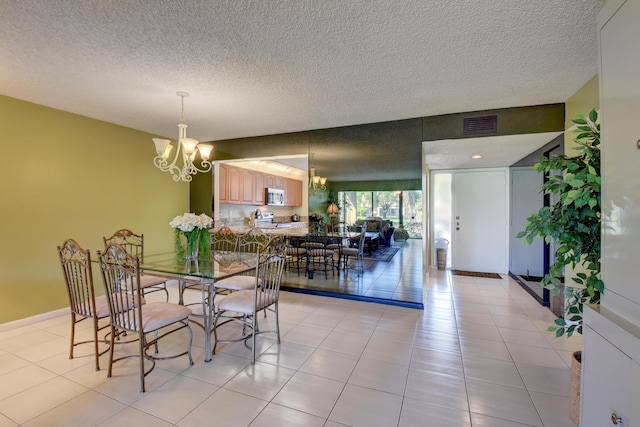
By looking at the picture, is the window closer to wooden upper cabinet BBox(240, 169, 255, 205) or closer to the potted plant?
the potted plant

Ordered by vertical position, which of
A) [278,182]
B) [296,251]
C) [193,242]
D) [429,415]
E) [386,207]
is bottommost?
[429,415]

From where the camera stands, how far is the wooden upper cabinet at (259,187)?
6.34 meters

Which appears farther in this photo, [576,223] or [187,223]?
[187,223]

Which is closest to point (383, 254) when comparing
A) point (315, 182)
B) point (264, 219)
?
point (264, 219)

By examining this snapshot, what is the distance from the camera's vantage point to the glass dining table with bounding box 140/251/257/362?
2277 millimetres

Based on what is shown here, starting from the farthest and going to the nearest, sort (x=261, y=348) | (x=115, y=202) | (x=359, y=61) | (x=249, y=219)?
(x=249, y=219), (x=115, y=202), (x=261, y=348), (x=359, y=61)

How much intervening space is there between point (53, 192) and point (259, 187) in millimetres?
3719

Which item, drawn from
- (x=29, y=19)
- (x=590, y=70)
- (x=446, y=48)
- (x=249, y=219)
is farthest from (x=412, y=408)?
(x=249, y=219)

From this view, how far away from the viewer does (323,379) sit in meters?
2.02

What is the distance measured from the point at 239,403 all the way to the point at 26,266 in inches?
119

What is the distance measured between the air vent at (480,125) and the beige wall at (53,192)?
15.1 feet

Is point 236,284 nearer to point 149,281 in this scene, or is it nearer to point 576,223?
point 149,281

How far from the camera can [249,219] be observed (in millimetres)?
6355

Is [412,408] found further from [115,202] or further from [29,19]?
[115,202]
